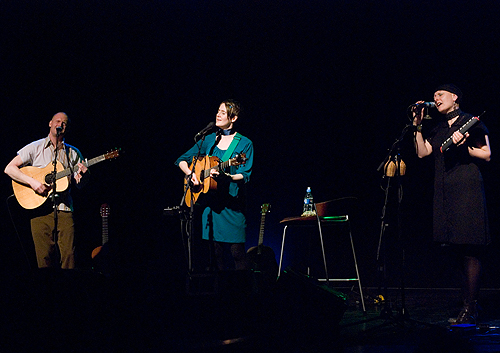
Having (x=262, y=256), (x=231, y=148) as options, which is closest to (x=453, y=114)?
(x=231, y=148)

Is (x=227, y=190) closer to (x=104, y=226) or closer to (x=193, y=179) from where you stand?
(x=193, y=179)

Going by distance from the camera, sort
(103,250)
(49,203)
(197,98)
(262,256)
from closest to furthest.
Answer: (49,203) → (262,256) → (103,250) → (197,98)

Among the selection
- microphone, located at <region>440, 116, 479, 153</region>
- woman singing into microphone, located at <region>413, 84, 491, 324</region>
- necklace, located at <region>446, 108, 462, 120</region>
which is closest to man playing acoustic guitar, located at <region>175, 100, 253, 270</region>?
woman singing into microphone, located at <region>413, 84, 491, 324</region>

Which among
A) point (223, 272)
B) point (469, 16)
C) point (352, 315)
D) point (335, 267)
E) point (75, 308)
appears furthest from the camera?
point (335, 267)

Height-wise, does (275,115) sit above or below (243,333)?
above

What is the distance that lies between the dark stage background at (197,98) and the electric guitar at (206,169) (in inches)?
79.2

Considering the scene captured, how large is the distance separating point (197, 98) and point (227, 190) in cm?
254

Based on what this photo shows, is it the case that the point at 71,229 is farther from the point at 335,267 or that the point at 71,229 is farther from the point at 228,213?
the point at 335,267

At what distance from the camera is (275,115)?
587 cm

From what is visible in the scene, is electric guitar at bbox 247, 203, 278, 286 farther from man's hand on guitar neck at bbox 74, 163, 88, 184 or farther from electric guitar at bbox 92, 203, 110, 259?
man's hand on guitar neck at bbox 74, 163, 88, 184

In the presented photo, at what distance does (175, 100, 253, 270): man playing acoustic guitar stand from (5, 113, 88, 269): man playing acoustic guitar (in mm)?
1469

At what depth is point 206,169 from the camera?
381 cm

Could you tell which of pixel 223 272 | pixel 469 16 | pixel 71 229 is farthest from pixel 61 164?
pixel 469 16

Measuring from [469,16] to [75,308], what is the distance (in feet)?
17.4
